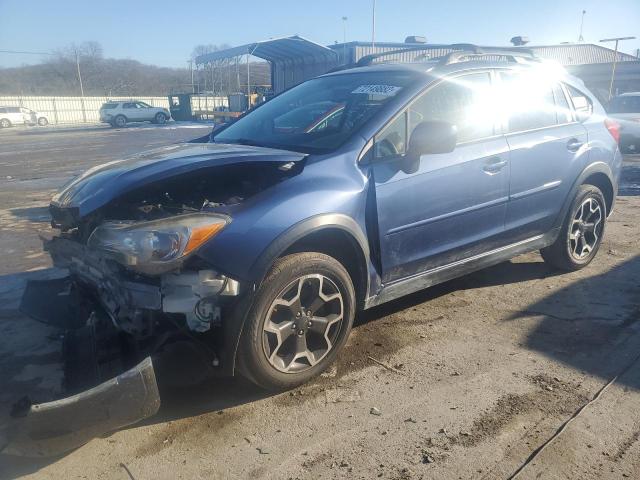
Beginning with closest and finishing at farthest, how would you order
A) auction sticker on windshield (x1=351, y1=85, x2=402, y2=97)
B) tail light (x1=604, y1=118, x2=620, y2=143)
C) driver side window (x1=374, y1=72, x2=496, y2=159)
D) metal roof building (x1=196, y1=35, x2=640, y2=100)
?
driver side window (x1=374, y1=72, x2=496, y2=159)
auction sticker on windshield (x1=351, y1=85, x2=402, y2=97)
tail light (x1=604, y1=118, x2=620, y2=143)
metal roof building (x1=196, y1=35, x2=640, y2=100)

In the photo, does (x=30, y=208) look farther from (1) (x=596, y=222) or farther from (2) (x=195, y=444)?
(1) (x=596, y=222)

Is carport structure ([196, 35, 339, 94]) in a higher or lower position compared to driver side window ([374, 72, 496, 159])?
higher

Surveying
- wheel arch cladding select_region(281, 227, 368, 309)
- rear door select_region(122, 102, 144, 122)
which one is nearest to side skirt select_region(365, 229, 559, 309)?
wheel arch cladding select_region(281, 227, 368, 309)

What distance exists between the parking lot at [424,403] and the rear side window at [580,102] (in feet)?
A: 5.13

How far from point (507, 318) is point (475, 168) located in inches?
45.5

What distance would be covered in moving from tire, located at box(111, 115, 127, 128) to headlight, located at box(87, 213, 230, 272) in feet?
125

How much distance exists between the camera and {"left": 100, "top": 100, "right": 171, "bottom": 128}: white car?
3731 centimetres

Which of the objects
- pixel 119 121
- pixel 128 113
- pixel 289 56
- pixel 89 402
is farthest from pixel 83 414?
pixel 128 113

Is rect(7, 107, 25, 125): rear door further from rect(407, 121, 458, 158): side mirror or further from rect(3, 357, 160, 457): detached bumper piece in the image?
rect(3, 357, 160, 457): detached bumper piece

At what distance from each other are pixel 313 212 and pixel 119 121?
1502 inches

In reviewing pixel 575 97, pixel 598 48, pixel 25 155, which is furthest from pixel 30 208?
pixel 598 48

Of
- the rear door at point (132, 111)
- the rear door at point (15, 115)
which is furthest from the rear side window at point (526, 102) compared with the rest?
the rear door at point (15, 115)

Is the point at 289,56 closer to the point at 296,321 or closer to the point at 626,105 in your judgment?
the point at 626,105

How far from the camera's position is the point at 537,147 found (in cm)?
423
